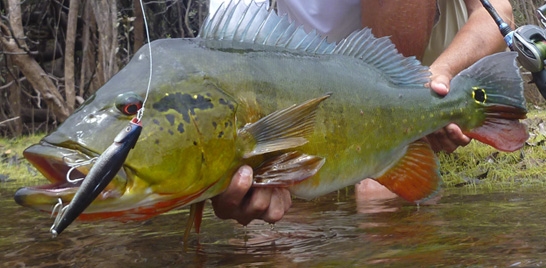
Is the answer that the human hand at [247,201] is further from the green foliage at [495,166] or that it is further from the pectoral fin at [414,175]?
the green foliage at [495,166]

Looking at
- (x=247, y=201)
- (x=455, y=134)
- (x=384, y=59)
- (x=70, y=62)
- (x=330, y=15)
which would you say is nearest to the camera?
(x=247, y=201)

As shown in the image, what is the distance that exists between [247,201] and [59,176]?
1.98ft

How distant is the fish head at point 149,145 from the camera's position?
1530 mm

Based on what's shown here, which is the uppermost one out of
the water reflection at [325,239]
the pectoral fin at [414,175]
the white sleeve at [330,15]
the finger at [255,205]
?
the white sleeve at [330,15]

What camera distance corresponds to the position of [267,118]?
1816 mm

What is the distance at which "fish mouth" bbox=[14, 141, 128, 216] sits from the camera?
149 centimetres

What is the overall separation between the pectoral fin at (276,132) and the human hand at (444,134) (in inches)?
28.3

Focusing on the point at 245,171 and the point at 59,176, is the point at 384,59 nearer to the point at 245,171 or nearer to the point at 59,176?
the point at 245,171

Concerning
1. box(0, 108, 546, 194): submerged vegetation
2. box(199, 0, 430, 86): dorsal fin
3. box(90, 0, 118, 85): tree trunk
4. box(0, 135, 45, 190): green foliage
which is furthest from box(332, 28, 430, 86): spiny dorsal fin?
box(90, 0, 118, 85): tree trunk

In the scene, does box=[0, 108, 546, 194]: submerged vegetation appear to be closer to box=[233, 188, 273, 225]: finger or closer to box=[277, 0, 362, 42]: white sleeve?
box=[277, 0, 362, 42]: white sleeve

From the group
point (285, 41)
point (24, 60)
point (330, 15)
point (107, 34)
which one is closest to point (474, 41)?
point (330, 15)

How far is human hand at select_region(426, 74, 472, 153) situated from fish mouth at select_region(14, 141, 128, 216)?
1.28 m

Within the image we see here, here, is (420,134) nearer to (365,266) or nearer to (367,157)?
(367,157)

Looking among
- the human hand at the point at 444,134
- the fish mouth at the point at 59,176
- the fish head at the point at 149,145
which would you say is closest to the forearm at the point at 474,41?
the human hand at the point at 444,134
